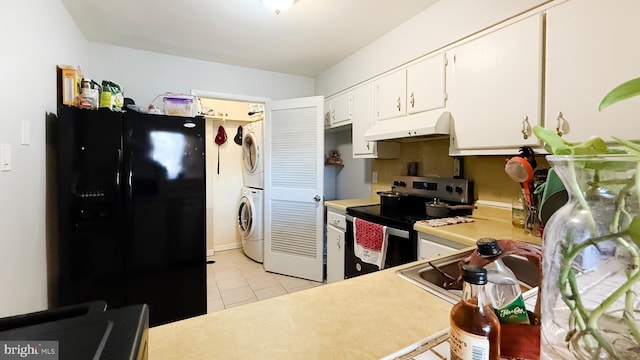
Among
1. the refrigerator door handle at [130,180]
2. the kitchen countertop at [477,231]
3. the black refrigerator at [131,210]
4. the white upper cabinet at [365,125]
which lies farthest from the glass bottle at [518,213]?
the refrigerator door handle at [130,180]

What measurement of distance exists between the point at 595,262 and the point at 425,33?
2.14 m

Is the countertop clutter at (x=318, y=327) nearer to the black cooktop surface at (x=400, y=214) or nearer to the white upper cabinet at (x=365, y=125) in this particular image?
the black cooktop surface at (x=400, y=214)

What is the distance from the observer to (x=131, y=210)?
2037mm

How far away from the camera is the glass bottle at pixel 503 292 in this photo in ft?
1.70

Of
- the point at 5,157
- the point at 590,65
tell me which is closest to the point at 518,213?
the point at 590,65

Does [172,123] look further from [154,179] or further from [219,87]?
[219,87]

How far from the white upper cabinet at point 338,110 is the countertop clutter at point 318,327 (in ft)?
7.70

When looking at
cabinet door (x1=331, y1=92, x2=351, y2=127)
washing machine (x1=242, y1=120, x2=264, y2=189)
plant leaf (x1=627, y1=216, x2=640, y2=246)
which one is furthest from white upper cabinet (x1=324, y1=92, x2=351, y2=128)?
plant leaf (x1=627, y1=216, x2=640, y2=246)

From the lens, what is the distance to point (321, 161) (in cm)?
294

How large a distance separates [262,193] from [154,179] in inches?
59.8

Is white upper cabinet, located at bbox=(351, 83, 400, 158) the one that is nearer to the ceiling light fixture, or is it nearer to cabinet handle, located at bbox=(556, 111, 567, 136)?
the ceiling light fixture

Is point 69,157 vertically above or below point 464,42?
below

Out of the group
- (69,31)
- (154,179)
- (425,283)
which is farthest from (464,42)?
(69,31)

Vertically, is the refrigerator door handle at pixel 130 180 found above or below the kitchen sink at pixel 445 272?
above
